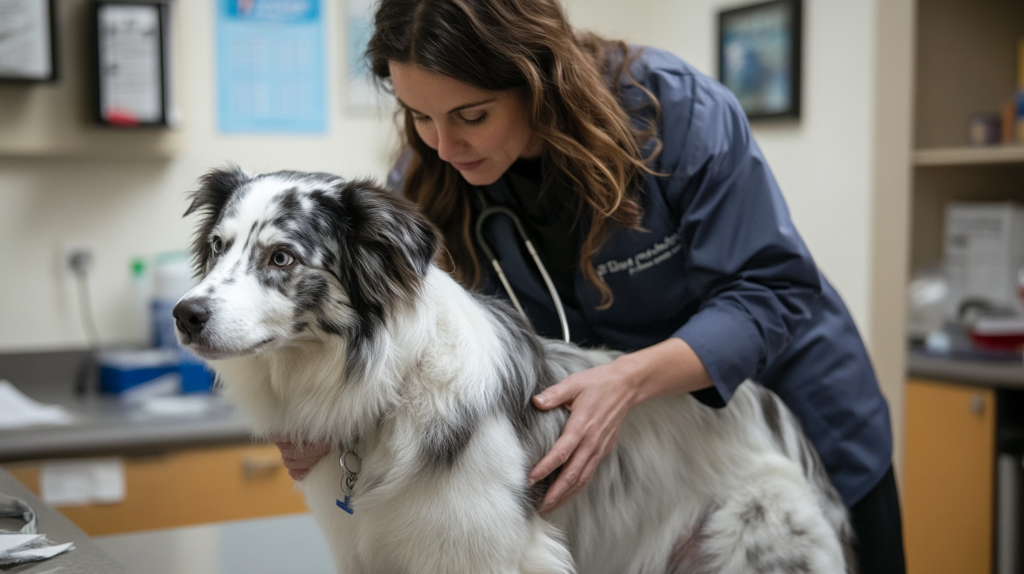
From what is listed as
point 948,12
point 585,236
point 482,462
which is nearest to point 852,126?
point 948,12

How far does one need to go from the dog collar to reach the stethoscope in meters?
0.45

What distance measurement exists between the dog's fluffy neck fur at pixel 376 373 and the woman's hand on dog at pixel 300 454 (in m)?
0.01

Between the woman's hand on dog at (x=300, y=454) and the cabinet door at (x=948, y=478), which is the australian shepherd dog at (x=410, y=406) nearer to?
the woman's hand on dog at (x=300, y=454)

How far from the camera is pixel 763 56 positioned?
3.49 meters

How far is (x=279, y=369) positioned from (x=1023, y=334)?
241cm

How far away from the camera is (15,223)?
307 centimetres

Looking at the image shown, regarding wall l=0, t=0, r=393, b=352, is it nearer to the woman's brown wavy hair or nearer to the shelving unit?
the woman's brown wavy hair

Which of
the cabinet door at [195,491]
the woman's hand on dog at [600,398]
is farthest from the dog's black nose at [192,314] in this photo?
the cabinet door at [195,491]

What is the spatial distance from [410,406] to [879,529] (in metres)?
1.00

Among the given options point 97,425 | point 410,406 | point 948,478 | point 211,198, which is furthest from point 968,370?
point 97,425

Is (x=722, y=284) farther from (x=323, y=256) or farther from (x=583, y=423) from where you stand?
(x=323, y=256)

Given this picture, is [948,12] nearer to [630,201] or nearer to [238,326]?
[630,201]

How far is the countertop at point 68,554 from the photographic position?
3.93 feet

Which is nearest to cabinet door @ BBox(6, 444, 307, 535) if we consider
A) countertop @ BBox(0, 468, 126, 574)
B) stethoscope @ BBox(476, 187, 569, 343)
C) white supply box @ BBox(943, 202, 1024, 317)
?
countertop @ BBox(0, 468, 126, 574)
